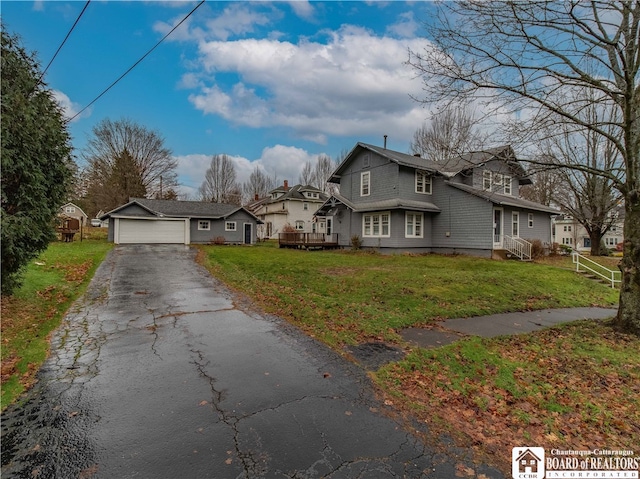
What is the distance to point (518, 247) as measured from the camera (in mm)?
19547

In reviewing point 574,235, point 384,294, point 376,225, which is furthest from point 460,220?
point 574,235

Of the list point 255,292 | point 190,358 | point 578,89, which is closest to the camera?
point 190,358

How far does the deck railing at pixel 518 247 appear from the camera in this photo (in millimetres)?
19125

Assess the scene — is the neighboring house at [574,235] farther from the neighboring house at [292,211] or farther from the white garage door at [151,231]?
the white garage door at [151,231]

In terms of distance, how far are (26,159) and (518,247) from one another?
2254 centimetres

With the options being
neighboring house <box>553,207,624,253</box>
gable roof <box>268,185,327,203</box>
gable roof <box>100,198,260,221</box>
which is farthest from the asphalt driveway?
neighboring house <box>553,207,624,253</box>

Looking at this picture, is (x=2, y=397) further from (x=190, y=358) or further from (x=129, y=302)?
(x=129, y=302)

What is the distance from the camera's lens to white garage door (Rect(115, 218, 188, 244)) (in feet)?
84.7

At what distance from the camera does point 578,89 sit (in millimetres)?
7262

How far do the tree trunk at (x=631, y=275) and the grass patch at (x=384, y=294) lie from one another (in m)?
2.33

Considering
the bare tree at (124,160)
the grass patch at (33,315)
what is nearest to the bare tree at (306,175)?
the bare tree at (124,160)

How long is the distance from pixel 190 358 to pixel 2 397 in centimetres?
205

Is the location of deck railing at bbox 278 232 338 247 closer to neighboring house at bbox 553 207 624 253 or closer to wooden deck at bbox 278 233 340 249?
wooden deck at bbox 278 233 340 249

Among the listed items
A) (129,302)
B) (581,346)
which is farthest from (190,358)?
(581,346)
